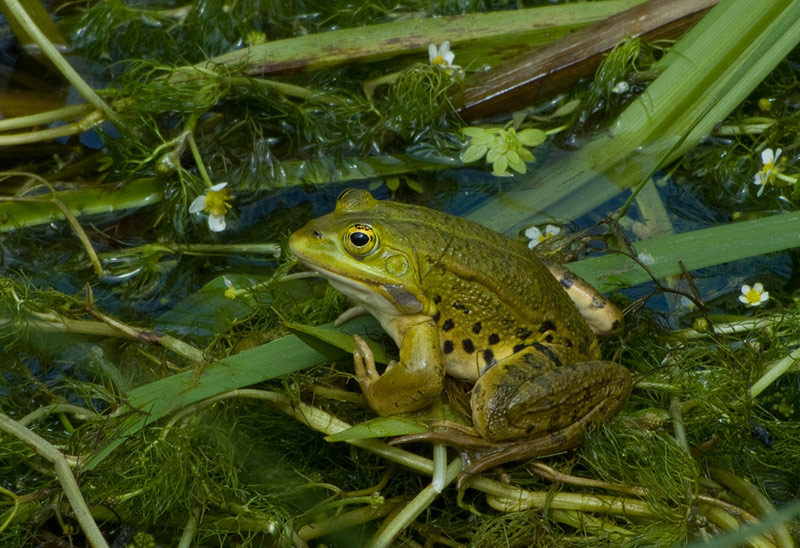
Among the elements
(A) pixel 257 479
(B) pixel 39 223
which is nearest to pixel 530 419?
(A) pixel 257 479

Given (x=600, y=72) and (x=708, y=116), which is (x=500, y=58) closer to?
(x=600, y=72)

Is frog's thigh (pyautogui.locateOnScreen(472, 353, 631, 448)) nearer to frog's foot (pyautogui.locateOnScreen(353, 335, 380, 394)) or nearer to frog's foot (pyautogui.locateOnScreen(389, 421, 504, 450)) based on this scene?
frog's foot (pyautogui.locateOnScreen(389, 421, 504, 450))

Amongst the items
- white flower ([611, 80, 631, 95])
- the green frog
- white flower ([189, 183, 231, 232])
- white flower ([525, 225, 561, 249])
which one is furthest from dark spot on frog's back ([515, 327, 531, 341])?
white flower ([611, 80, 631, 95])

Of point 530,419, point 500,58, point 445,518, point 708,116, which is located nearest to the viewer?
point 530,419

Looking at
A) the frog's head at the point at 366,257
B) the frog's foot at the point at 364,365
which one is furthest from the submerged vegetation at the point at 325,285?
the frog's head at the point at 366,257

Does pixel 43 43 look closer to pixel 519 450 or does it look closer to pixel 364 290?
pixel 364 290

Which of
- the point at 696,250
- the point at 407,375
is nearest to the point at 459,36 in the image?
the point at 696,250
